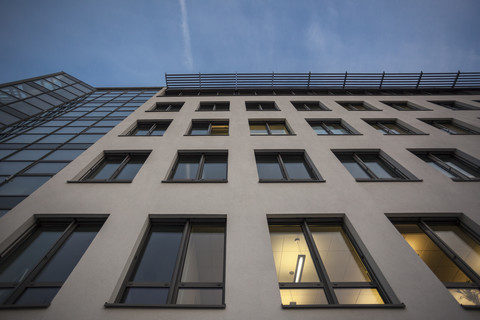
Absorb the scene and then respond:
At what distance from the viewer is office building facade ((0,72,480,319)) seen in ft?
13.8

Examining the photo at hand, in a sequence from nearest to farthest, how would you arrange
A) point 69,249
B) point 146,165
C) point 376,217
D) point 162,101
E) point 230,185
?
point 69,249, point 376,217, point 230,185, point 146,165, point 162,101

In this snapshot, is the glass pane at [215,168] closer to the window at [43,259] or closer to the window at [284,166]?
the window at [284,166]

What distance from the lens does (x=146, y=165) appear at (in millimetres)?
8086

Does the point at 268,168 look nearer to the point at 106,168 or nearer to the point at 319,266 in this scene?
the point at 319,266

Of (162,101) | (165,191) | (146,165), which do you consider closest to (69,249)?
(165,191)

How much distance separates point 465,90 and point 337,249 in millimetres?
24689

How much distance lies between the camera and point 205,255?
541 centimetres

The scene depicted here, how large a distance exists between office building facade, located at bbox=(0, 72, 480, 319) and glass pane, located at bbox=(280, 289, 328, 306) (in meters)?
0.03

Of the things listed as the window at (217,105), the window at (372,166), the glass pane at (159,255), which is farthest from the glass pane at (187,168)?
the window at (217,105)

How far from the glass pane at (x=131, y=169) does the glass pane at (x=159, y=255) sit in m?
3.25

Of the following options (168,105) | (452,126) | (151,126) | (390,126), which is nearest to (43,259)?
(151,126)

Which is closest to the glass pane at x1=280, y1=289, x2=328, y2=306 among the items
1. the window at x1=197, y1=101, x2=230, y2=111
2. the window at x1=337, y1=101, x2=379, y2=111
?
the window at x1=197, y1=101, x2=230, y2=111

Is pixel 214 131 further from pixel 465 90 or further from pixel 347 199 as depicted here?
pixel 465 90

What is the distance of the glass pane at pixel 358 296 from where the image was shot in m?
4.43
